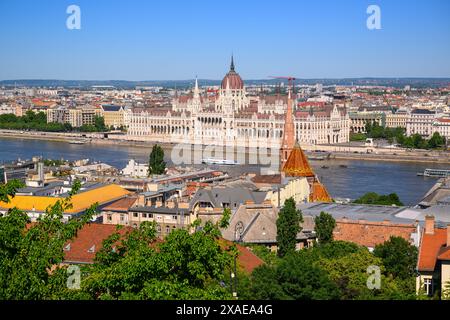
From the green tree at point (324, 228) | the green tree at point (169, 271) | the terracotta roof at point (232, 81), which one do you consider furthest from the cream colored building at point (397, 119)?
the green tree at point (169, 271)

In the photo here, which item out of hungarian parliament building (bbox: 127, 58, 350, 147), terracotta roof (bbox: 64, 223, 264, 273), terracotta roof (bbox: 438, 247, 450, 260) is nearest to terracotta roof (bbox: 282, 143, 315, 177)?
terracotta roof (bbox: 64, 223, 264, 273)

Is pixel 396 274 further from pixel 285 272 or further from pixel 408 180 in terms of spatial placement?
pixel 408 180

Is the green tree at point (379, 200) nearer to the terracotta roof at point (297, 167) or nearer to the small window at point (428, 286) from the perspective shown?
the terracotta roof at point (297, 167)

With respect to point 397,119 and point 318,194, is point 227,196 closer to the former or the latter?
point 318,194

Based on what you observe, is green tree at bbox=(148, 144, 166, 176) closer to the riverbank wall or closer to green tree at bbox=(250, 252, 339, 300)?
green tree at bbox=(250, 252, 339, 300)

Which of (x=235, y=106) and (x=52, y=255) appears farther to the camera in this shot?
(x=235, y=106)

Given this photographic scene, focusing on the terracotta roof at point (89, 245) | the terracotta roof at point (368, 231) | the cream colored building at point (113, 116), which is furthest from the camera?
the cream colored building at point (113, 116)

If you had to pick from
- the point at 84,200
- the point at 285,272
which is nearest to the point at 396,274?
the point at 285,272
